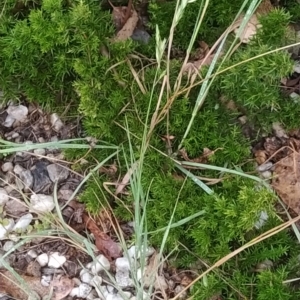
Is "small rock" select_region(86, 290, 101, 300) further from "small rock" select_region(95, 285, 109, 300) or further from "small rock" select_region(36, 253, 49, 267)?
"small rock" select_region(36, 253, 49, 267)

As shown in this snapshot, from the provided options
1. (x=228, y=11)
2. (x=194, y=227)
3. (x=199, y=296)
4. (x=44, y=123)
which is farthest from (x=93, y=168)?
(x=228, y=11)

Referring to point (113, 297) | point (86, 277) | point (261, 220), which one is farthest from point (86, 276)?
point (261, 220)

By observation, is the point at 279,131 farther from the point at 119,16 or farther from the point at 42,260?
the point at 42,260

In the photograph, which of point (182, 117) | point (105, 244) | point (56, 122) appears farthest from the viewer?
point (56, 122)

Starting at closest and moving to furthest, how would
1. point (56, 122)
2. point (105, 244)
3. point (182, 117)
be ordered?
point (182, 117) → point (105, 244) → point (56, 122)

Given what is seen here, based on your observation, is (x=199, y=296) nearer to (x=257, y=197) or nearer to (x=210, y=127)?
(x=257, y=197)

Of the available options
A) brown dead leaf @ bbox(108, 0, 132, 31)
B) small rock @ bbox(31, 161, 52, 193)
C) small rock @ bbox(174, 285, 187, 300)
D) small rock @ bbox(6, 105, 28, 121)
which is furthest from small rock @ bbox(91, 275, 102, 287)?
brown dead leaf @ bbox(108, 0, 132, 31)
